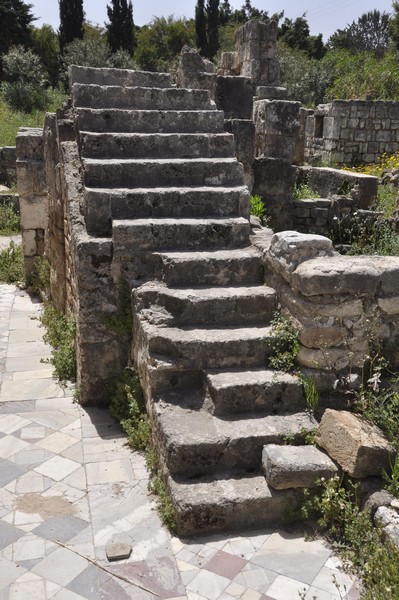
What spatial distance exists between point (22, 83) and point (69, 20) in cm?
989

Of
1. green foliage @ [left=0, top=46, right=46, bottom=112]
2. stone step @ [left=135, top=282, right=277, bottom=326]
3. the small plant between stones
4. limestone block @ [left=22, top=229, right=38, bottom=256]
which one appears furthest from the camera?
green foliage @ [left=0, top=46, right=46, bottom=112]

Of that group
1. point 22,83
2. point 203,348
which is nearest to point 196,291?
point 203,348

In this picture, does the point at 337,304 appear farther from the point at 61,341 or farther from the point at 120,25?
the point at 120,25

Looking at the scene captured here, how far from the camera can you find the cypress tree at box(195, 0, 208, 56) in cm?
3447

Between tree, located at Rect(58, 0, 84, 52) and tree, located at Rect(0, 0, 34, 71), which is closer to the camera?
tree, located at Rect(0, 0, 34, 71)

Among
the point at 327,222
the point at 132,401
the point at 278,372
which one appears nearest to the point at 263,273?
the point at 278,372

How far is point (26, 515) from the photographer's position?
367 cm

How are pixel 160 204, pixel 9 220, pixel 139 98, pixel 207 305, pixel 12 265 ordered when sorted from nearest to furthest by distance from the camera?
pixel 207 305
pixel 160 204
pixel 139 98
pixel 12 265
pixel 9 220

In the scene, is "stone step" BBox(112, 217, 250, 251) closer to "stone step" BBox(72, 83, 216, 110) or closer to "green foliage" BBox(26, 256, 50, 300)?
"stone step" BBox(72, 83, 216, 110)

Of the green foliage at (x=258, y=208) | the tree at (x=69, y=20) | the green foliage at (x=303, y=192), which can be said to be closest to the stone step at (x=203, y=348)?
the green foliage at (x=258, y=208)

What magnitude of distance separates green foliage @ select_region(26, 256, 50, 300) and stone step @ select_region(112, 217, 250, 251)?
3.41m

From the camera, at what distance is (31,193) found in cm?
927

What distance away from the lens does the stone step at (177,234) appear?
16.1ft

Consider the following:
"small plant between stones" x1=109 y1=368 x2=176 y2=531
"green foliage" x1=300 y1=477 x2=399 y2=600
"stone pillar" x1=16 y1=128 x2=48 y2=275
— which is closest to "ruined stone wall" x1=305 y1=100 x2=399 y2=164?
"stone pillar" x1=16 y1=128 x2=48 y2=275
